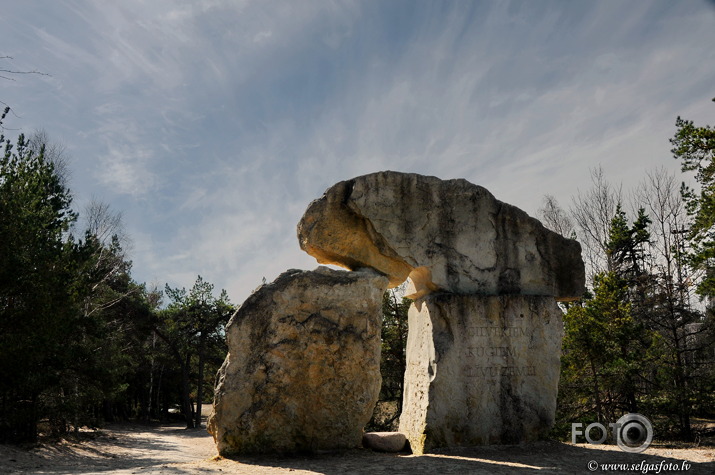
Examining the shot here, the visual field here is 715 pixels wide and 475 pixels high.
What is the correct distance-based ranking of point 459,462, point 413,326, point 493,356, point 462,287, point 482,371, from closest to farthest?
1. point 459,462
2. point 482,371
3. point 493,356
4. point 462,287
5. point 413,326

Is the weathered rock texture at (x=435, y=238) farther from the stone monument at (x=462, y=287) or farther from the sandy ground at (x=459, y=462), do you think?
the sandy ground at (x=459, y=462)

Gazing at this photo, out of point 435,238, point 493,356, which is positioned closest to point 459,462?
point 493,356

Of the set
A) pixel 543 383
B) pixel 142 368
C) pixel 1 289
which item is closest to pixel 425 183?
pixel 543 383

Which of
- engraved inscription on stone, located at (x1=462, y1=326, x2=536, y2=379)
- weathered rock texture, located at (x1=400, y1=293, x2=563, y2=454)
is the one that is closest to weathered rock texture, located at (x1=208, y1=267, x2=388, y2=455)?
weathered rock texture, located at (x1=400, y1=293, x2=563, y2=454)

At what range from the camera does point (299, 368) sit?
7.45 m

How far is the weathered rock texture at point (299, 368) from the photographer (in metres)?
7.25

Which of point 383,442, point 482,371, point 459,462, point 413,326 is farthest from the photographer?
point 413,326

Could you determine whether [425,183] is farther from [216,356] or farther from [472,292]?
[216,356]

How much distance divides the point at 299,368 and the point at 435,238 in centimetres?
321

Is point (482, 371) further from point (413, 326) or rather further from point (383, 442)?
point (383, 442)

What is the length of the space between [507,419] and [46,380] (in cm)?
934

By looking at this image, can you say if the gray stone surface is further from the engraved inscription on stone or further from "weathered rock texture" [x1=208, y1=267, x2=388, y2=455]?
the engraved inscription on stone

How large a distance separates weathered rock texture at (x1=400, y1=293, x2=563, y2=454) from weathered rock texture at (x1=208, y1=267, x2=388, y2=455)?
101cm

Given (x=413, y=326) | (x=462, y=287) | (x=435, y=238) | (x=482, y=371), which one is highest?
(x=435, y=238)
